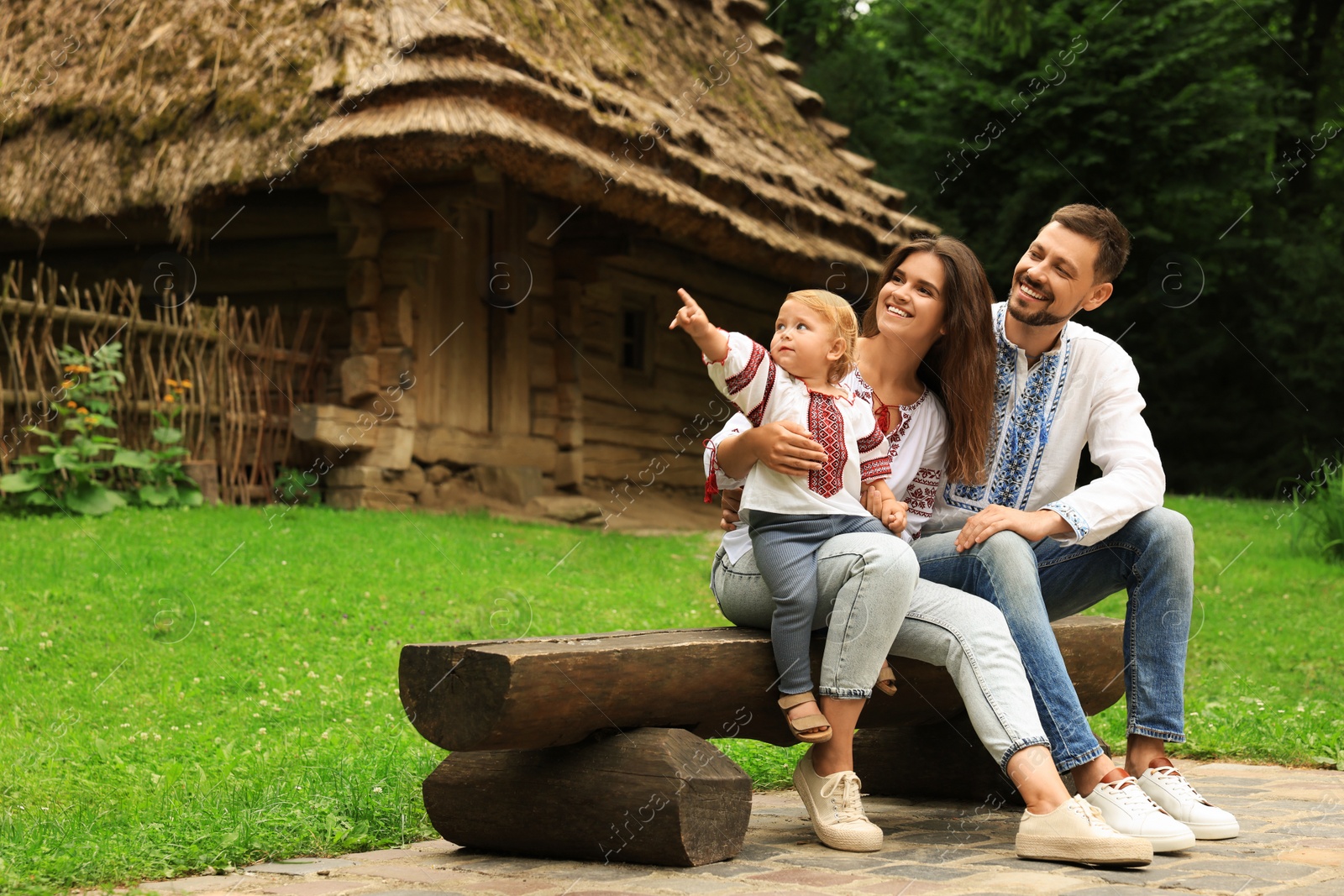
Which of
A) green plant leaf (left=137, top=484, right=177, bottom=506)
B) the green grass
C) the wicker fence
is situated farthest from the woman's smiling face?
the wicker fence

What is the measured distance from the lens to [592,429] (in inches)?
452

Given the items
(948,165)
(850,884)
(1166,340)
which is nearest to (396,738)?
(850,884)

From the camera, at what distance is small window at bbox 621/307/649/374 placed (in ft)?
41.1

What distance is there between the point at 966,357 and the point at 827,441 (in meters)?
0.50

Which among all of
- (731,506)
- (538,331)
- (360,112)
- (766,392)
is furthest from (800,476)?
(538,331)

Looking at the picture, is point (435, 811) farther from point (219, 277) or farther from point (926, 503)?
point (219, 277)

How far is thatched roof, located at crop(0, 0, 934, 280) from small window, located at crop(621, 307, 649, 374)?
1.66 m

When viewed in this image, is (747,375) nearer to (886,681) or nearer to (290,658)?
(886,681)

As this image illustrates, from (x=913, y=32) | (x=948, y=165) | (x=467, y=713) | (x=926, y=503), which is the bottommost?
(x=467, y=713)

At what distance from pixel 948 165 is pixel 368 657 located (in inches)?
516

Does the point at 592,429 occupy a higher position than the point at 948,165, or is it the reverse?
the point at 948,165

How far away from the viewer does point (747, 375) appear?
3.06 metres

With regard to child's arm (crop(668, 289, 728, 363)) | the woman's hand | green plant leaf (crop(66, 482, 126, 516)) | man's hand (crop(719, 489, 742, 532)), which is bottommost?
green plant leaf (crop(66, 482, 126, 516))

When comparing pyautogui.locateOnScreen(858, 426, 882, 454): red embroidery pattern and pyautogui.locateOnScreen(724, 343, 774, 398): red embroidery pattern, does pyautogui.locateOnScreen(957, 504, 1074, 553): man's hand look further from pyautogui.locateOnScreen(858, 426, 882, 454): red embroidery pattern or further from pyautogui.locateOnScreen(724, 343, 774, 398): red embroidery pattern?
pyautogui.locateOnScreen(724, 343, 774, 398): red embroidery pattern
